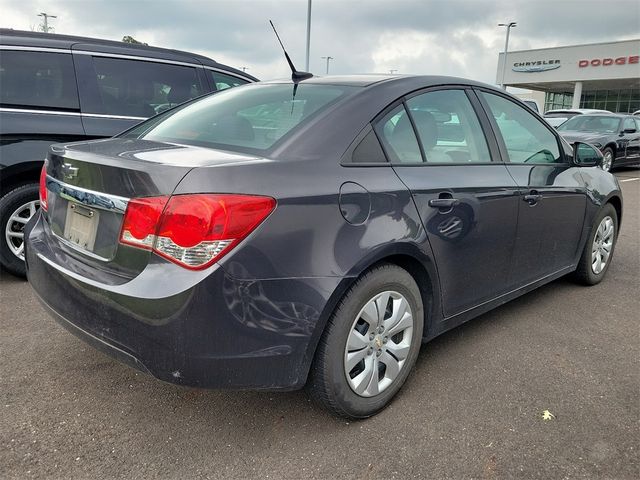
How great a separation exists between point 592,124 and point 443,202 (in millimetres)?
12451

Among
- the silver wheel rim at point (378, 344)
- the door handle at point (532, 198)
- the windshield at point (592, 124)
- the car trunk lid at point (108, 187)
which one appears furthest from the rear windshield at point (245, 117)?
the windshield at point (592, 124)

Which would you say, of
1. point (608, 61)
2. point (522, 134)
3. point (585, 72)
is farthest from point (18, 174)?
point (585, 72)

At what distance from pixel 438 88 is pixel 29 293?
10.4 ft

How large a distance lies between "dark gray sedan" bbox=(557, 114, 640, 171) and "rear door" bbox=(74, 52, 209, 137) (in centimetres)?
982

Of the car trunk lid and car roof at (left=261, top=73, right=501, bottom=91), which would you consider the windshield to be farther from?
the car trunk lid

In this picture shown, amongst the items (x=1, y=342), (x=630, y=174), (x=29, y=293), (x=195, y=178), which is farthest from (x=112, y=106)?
(x=630, y=174)

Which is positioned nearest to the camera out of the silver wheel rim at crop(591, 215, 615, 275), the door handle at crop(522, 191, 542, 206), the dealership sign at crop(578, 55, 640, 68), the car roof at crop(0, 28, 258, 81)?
the door handle at crop(522, 191, 542, 206)

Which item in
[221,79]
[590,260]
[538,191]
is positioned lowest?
[590,260]

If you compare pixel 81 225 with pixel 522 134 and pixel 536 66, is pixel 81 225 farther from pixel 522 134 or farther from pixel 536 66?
pixel 536 66

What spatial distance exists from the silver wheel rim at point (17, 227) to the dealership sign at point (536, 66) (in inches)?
1795

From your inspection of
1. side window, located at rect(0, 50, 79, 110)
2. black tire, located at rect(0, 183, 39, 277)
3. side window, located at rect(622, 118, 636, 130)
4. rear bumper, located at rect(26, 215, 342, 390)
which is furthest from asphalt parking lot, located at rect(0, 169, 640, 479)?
side window, located at rect(622, 118, 636, 130)

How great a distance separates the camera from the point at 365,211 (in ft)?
7.43

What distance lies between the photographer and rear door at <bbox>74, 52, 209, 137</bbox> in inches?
171

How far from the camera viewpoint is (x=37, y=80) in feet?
13.5
